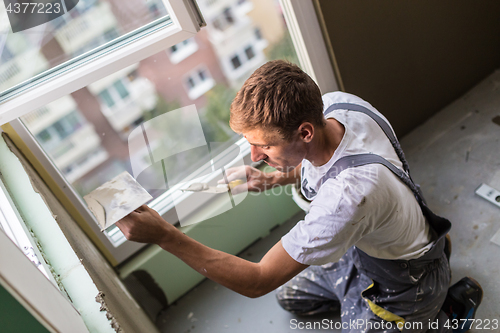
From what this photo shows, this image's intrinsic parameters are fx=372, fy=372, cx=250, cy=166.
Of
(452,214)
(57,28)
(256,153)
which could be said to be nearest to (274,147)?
(256,153)

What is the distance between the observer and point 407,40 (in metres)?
1.80

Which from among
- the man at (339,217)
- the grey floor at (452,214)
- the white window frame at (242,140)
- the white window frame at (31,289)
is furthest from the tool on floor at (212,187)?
the white window frame at (31,289)

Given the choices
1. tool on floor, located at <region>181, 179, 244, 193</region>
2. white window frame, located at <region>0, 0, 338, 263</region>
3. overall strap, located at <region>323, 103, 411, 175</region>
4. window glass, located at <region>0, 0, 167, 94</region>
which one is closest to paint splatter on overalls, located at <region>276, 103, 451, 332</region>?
overall strap, located at <region>323, 103, 411, 175</region>

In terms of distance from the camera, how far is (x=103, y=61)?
1168 millimetres

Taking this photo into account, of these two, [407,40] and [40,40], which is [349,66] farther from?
[40,40]

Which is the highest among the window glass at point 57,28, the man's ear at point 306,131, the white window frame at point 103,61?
the window glass at point 57,28

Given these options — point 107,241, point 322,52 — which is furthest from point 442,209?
point 107,241

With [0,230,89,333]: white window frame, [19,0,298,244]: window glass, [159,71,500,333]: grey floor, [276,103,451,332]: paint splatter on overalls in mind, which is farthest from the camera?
[159,71,500,333]: grey floor

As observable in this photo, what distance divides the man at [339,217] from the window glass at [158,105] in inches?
17.0

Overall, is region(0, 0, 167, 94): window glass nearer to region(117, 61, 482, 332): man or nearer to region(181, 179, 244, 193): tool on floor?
region(117, 61, 482, 332): man

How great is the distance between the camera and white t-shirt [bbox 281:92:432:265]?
3.13 feet

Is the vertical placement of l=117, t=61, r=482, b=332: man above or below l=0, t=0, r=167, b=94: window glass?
below

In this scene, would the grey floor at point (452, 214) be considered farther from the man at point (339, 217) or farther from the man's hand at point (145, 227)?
the man's hand at point (145, 227)

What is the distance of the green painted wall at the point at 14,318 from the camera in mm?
657
